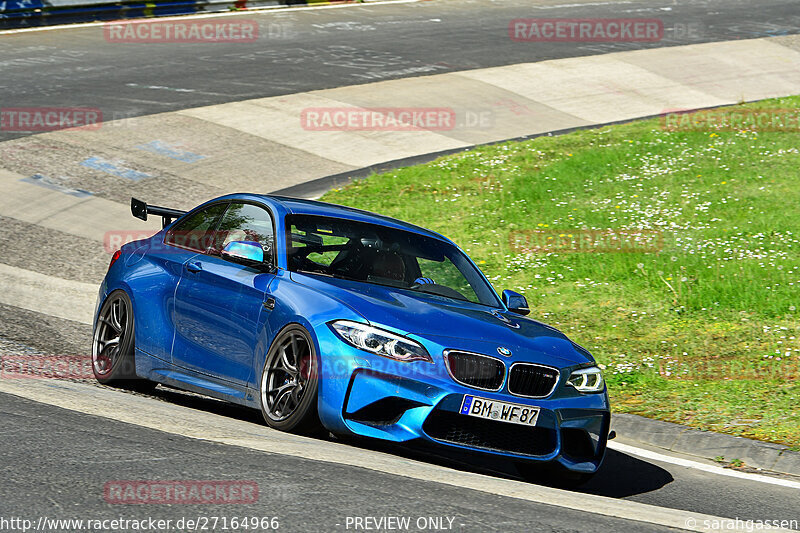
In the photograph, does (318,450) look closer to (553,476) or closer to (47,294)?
(553,476)

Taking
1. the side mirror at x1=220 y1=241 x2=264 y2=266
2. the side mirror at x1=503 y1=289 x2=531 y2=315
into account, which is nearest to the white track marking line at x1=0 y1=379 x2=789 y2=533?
the side mirror at x1=220 y1=241 x2=264 y2=266

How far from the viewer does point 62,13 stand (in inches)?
1003

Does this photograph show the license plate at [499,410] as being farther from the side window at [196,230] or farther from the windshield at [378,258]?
the side window at [196,230]

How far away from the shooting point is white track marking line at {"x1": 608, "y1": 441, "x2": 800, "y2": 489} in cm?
715

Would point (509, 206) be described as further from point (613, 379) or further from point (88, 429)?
point (88, 429)

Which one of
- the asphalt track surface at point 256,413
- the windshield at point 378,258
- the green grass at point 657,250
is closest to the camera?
the asphalt track surface at point 256,413

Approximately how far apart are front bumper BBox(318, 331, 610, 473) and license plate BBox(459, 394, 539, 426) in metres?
0.03

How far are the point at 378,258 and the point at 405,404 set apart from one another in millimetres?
1601

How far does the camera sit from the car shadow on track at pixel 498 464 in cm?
651

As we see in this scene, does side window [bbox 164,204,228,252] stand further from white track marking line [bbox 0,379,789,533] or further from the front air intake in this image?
the front air intake

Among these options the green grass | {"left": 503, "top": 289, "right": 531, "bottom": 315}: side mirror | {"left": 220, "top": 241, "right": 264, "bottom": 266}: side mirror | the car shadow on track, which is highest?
{"left": 220, "top": 241, "right": 264, "bottom": 266}: side mirror

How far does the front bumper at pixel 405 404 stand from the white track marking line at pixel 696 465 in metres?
1.75

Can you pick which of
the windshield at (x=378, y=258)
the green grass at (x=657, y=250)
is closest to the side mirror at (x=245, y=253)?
the windshield at (x=378, y=258)

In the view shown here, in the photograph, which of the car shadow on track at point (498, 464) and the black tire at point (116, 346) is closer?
the car shadow on track at point (498, 464)
